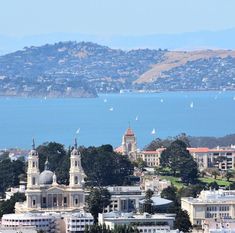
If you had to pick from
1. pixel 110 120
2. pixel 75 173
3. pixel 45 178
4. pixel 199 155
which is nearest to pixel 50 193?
pixel 45 178

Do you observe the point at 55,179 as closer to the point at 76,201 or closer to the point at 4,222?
the point at 76,201

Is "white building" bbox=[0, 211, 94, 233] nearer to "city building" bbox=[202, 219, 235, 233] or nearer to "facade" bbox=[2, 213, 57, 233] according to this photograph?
"facade" bbox=[2, 213, 57, 233]

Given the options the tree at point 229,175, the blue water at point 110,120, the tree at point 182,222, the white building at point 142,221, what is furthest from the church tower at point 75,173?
the blue water at point 110,120

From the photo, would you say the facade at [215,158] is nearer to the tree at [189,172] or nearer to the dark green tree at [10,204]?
the tree at [189,172]

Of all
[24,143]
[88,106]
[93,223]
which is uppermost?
[88,106]

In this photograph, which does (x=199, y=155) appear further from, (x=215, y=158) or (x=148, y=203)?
(x=148, y=203)

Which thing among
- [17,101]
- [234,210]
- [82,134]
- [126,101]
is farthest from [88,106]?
[234,210]
